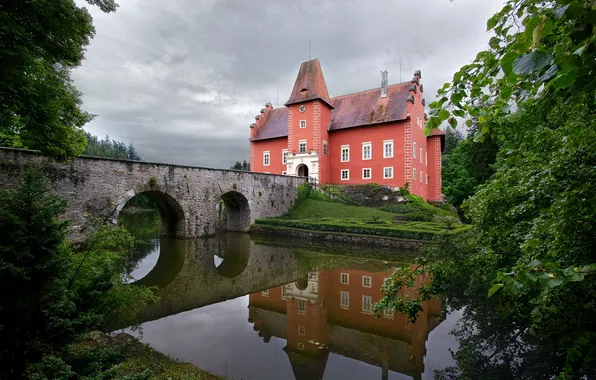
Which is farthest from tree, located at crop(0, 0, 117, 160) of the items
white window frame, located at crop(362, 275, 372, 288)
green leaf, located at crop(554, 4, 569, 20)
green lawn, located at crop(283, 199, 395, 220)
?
green lawn, located at crop(283, 199, 395, 220)

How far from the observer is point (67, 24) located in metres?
7.51

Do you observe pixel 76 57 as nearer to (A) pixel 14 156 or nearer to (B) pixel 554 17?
(A) pixel 14 156

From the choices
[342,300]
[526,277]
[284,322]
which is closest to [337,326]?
[284,322]

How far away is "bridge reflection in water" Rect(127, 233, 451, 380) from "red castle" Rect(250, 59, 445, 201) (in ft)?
55.6

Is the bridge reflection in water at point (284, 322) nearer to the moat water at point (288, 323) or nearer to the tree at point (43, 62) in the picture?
the moat water at point (288, 323)

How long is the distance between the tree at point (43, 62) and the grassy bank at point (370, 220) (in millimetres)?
12883

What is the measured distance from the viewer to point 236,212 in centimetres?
2333

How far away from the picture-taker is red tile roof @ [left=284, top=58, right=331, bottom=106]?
2944cm

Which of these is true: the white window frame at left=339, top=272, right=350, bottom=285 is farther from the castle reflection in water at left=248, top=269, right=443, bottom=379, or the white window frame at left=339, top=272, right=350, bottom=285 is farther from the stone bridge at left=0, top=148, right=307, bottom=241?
the stone bridge at left=0, top=148, right=307, bottom=241

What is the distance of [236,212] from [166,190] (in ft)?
21.9

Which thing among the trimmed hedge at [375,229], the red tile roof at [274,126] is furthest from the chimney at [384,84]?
the trimmed hedge at [375,229]

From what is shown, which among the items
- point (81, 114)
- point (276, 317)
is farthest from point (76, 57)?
point (276, 317)

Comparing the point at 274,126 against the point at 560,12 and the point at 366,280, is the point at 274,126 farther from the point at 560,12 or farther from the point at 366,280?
the point at 560,12

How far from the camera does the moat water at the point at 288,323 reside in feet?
18.0
